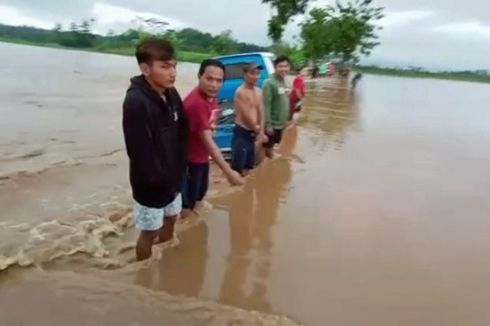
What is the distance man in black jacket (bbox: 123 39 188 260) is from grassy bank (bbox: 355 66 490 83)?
267ft

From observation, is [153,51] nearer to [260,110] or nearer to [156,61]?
[156,61]

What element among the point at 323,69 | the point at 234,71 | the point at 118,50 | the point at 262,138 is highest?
the point at 118,50

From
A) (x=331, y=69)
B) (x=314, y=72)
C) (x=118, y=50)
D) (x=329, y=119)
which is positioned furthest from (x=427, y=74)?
(x=329, y=119)

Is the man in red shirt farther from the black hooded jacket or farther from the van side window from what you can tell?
the van side window

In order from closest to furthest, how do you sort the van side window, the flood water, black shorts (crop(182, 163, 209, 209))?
the flood water < black shorts (crop(182, 163, 209, 209)) < the van side window

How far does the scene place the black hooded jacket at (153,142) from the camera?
3.72 meters

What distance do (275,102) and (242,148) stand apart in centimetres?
119

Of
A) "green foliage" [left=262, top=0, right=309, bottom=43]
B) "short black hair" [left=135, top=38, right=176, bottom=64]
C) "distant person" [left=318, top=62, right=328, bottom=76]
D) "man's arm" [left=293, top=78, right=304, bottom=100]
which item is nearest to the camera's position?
"short black hair" [left=135, top=38, right=176, bottom=64]

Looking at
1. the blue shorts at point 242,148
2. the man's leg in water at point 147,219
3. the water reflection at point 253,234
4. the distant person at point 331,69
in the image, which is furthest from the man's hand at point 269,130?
the distant person at point 331,69

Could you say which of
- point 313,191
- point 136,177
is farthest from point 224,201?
point 136,177

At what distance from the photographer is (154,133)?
3818 mm

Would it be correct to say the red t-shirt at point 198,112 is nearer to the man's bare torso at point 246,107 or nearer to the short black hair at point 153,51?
the short black hair at point 153,51

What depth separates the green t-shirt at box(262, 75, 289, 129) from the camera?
7906mm

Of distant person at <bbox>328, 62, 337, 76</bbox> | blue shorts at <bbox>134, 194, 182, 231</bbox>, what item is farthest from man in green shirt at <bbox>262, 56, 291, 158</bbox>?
distant person at <bbox>328, 62, 337, 76</bbox>
